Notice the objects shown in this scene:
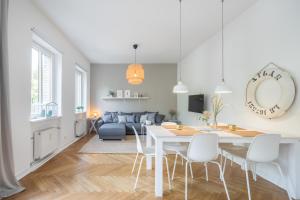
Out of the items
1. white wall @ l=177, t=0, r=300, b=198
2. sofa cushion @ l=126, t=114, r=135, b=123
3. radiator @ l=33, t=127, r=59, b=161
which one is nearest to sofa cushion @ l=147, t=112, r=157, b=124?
sofa cushion @ l=126, t=114, r=135, b=123

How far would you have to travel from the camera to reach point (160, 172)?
2377 millimetres

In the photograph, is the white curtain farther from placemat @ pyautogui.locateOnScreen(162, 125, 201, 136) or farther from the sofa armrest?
the sofa armrest

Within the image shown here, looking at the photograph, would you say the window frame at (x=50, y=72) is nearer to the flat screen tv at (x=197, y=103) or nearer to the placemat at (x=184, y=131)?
the placemat at (x=184, y=131)

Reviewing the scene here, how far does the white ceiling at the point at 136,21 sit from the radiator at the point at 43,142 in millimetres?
2178

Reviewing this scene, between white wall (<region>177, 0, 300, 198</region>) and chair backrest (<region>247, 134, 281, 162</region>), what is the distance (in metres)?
0.33

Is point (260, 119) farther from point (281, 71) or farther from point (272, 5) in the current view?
point (272, 5)

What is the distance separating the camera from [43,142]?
3508 mm

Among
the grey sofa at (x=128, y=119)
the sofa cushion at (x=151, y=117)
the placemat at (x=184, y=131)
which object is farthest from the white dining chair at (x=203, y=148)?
the sofa cushion at (x=151, y=117)

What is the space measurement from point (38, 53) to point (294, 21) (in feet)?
14.1

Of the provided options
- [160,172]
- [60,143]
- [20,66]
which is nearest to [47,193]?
[160,172]

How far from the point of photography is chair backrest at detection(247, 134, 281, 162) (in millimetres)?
2213

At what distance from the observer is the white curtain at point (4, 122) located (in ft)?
7.69

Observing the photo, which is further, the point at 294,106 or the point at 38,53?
the point at 38,53

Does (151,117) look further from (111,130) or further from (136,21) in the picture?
(136,21)
